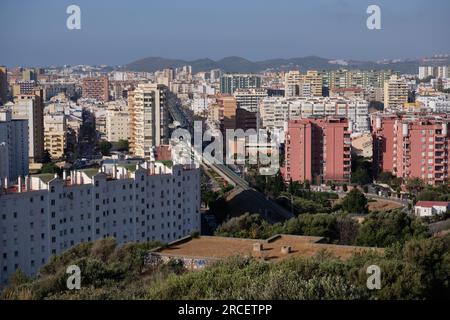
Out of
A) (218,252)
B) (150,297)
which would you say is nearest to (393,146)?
(218,252)

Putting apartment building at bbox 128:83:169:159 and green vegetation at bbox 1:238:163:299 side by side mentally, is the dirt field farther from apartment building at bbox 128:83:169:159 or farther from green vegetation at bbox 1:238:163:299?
green vegetation at bbox 1:238:163:299

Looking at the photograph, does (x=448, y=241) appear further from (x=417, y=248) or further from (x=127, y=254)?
(x=127, y=254)

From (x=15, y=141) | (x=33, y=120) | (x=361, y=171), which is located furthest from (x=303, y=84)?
(x=361, y=171)

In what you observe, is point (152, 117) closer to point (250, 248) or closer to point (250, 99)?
point (250, 99)

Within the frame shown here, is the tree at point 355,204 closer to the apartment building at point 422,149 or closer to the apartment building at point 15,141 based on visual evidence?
the apartment building at point 422,149

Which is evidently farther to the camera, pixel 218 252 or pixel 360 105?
pixel 360 105

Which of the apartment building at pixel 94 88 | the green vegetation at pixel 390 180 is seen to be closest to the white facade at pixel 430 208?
the green vegetation at pixel 390 180

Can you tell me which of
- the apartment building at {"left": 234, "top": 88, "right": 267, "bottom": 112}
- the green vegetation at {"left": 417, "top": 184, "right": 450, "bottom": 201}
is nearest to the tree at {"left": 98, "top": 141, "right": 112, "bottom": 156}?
the apartment building at {"left": 234, "top": 88, "right": 267, "bottom": 112}
